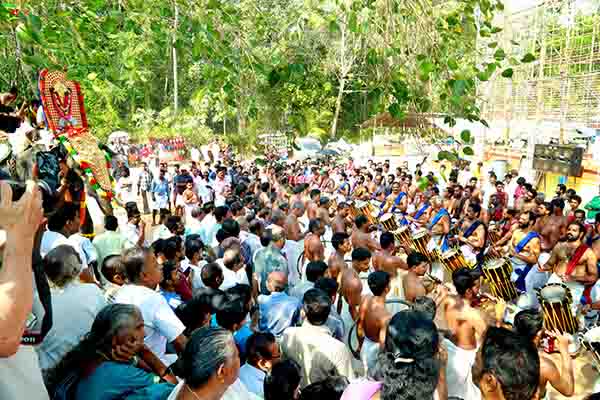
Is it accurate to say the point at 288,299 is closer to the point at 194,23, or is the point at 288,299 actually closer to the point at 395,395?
the point at 395,395

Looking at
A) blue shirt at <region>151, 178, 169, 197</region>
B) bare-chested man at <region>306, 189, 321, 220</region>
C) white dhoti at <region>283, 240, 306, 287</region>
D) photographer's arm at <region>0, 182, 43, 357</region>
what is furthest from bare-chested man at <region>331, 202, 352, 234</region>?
photographer's arm at <region>0, 182, 43, 357</region>

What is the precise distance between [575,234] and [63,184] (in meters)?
5.67

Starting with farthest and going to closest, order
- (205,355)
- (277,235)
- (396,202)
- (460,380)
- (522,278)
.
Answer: (396,202) < (522,278) < (277,235) < (460,380) < (205,355)

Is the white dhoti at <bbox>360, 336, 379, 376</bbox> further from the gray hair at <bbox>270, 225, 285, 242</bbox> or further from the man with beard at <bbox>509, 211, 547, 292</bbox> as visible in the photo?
the man with beard at <bbox>509, 211, 547, 292</bbox>

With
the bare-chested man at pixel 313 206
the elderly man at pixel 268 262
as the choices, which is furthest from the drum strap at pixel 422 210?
the elderly man at pixel 268 262

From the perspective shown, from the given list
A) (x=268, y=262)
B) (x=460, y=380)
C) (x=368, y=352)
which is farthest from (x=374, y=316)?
(x=268, y=262)

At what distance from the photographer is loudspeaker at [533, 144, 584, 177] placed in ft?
36.9

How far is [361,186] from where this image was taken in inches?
509

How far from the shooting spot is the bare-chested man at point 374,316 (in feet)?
12.9

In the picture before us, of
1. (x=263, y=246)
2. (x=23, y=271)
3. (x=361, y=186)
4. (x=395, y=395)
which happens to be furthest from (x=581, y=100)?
(x=23, y=271)

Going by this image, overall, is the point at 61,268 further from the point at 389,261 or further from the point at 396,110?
the point at 389,261

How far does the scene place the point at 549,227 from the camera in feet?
23.0

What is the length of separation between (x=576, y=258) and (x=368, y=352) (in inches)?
116

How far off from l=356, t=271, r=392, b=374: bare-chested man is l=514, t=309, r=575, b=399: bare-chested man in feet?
3.45
